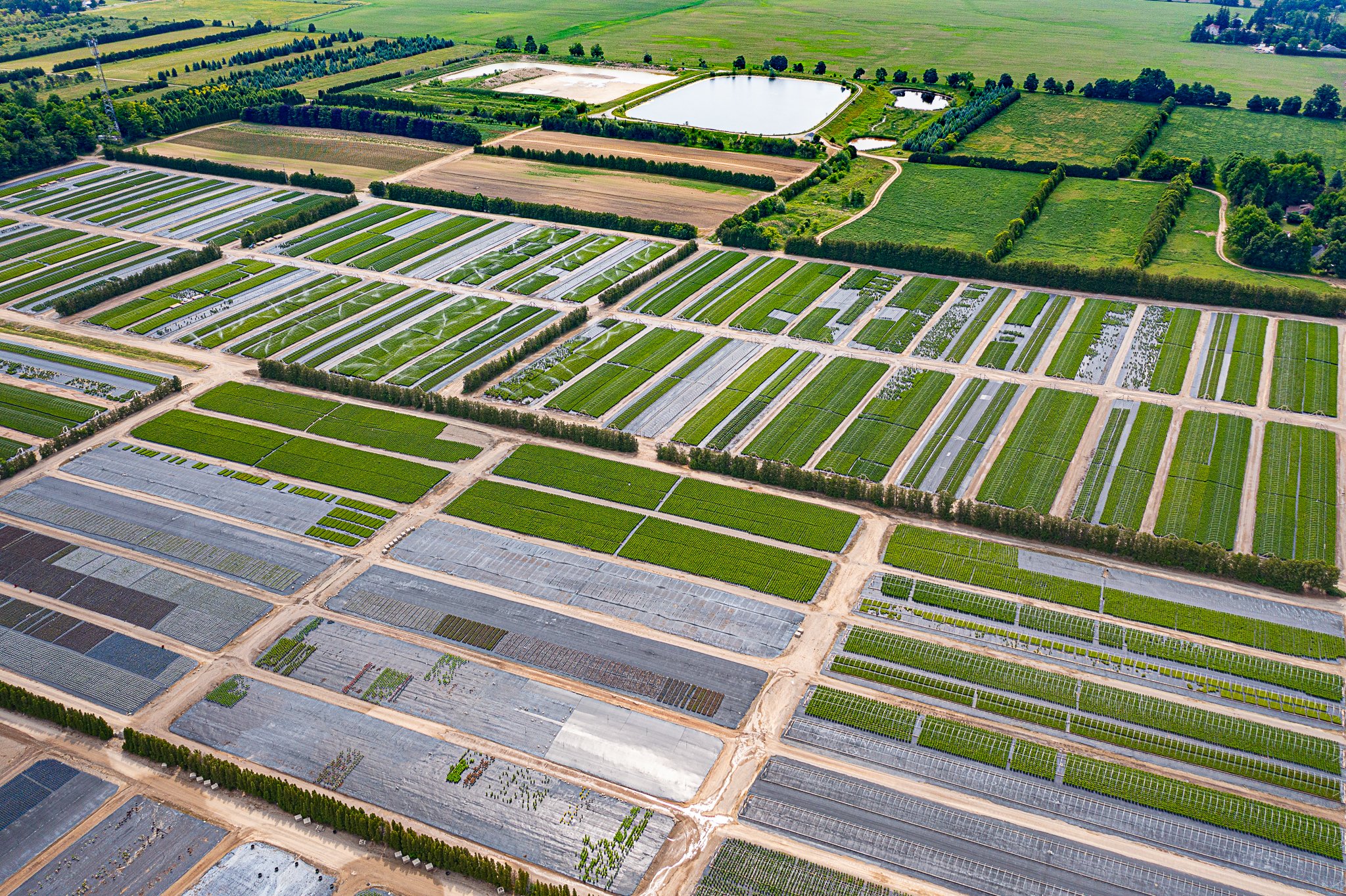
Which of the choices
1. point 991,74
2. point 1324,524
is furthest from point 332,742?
point 991,74

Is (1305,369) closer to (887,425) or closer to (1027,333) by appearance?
(1027,333)

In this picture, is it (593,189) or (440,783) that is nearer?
(440,783)

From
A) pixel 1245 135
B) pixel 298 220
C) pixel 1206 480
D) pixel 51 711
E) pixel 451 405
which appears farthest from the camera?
pixel 1245 135

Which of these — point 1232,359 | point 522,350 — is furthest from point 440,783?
point 1232,359

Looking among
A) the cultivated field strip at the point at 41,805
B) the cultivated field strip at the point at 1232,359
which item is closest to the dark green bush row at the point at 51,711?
the cultivated field strip at the point at 41,805

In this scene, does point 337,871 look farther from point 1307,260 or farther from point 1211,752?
point 1307,260

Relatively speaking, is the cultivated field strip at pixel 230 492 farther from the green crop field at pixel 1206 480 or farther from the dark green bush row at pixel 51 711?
the green crop field at pixel 1206 480

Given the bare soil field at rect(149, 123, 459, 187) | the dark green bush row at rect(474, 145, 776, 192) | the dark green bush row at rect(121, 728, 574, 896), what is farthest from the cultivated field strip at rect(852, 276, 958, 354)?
the bare soil field at rect(149, 123, 459, 187)
